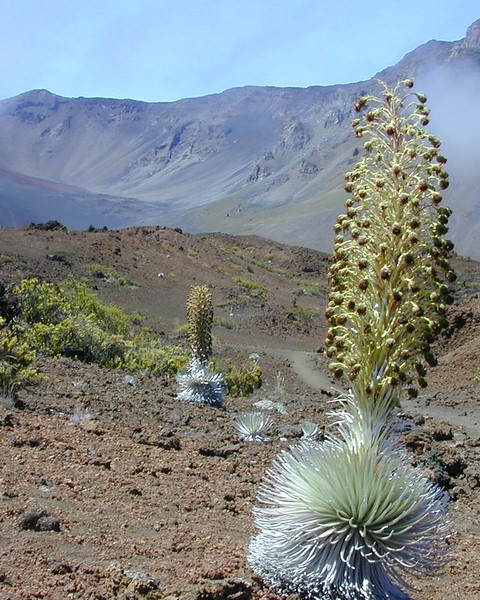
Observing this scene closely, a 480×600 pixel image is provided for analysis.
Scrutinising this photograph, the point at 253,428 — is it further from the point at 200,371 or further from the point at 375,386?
the point at 375,386

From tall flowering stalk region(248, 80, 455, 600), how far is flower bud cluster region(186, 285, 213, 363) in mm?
6363

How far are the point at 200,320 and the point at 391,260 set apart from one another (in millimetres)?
6896

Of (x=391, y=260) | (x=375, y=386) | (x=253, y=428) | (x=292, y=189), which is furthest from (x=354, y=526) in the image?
(x=292, y=189)

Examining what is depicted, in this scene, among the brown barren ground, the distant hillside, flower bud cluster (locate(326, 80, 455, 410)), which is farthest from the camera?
the distant hillside

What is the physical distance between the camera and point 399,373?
10.5 ft

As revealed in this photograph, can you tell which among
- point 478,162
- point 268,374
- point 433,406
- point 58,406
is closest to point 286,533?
point 58,406

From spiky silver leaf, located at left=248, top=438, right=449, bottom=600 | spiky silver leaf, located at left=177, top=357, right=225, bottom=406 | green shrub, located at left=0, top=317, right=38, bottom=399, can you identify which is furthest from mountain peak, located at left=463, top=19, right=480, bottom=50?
spiky silver leaf, located at left=248, top=438, right=449, bottom=600

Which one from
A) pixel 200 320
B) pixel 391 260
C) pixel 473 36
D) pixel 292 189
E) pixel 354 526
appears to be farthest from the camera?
pixel 473 36

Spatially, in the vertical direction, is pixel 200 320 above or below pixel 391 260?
below

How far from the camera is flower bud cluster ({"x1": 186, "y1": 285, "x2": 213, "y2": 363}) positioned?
31.8ft

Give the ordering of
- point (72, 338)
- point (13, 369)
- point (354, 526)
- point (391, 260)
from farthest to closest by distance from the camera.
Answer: point (72, 338), point (13, 369), point (391, 260), point (354, 526)

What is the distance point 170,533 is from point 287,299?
33992 mm

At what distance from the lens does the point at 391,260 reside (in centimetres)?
321

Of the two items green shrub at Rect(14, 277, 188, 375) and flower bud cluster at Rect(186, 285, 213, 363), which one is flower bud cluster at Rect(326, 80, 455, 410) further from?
green shrub at Rect(14, 277, 188, 375)
